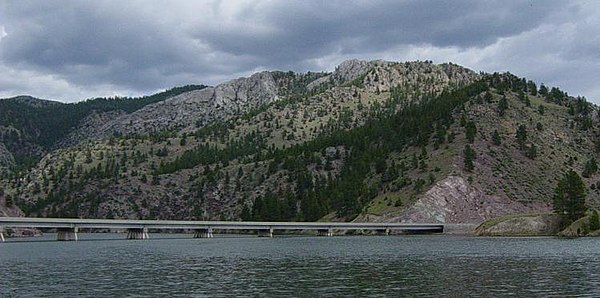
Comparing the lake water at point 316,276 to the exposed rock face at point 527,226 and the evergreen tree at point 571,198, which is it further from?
the exposed rock face at point 527,226

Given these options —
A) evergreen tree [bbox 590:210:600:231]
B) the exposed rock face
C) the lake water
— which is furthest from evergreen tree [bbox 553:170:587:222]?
the lake water

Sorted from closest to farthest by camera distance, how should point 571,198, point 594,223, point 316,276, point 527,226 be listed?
Answer: point 316,276, point 594,223, point 571,198, point 527,226

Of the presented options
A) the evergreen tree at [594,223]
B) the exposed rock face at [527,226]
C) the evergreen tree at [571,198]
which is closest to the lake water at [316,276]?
the evergreen tree at [594,223]

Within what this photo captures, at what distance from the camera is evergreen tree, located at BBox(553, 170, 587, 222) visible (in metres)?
170

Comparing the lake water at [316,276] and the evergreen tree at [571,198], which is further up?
the evergreen tree at [571,198]

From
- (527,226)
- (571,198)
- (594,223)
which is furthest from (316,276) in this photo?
(527,226)

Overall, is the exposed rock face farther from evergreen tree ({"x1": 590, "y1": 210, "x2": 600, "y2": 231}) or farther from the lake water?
the lake water

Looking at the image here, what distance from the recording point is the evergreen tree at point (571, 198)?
170 m

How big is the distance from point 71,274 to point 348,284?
33.4m

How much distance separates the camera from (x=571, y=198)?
560 feet

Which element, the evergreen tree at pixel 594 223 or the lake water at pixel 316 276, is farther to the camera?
the evergreen tree at pixel 594 223

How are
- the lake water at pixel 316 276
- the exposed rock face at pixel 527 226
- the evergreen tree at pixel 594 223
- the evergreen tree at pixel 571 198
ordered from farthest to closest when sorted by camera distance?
the exposed rock face at pixel 527 226 < the evergreen tree at pixel 571 198 < the evergreen tree at pixel 594 223 < the lake water at pixel 316 276

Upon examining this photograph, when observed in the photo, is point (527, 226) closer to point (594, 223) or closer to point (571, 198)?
point (571, 198)

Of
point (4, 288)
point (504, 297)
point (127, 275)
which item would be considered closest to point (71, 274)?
point (127, 275)
